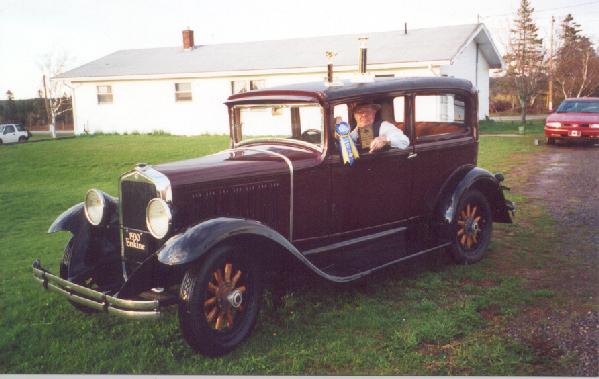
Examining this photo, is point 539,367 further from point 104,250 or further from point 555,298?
point 104,250

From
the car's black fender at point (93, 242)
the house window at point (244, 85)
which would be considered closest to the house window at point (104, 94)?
the house window at point (244, 85)

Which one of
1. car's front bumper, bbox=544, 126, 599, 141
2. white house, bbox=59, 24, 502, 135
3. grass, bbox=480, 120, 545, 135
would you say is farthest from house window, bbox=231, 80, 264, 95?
car's front bumper, bbox=544, 126, 599, 141

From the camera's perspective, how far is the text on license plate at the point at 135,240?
323 centimetres

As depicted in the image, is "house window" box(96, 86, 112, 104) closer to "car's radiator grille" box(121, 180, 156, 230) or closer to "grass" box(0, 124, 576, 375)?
"grass" box(0, 124, 576, 375)

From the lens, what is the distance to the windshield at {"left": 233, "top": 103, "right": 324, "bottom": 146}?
3639 millimetres

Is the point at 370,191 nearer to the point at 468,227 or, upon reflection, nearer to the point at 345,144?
the point at 345,144

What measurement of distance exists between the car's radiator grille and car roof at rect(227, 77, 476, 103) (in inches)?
45.9

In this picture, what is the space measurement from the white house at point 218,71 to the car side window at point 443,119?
28.7 ft

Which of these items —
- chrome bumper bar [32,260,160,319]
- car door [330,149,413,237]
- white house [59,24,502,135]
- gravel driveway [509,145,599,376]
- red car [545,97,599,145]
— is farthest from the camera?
white house [59,24,502,135]

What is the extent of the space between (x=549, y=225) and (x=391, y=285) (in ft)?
7.81

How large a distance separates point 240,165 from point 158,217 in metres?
0.62

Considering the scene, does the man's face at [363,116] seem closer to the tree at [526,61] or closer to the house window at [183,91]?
the tree at [526,61]

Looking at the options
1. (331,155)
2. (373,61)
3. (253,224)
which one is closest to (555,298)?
(331,155)

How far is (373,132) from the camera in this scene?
12.8ft
